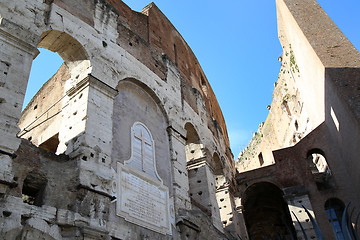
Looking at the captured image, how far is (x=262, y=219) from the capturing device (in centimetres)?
1881

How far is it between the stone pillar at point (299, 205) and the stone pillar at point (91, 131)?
881 cm

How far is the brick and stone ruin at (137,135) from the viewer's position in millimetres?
5891

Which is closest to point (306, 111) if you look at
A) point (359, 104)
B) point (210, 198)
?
A: point (359, 104)

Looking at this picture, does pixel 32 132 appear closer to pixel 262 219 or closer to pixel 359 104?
pixel 359 104

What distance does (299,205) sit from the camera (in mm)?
13570

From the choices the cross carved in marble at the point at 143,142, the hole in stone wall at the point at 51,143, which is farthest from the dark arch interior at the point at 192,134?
the hole in stone wall at the point at 51,143

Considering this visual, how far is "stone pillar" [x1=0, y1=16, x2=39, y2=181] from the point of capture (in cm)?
544

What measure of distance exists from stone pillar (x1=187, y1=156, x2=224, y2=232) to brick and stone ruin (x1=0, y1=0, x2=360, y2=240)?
0.04m

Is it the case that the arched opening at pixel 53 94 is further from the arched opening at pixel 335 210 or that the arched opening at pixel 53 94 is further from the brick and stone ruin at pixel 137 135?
the arched opening at pixel 335 210

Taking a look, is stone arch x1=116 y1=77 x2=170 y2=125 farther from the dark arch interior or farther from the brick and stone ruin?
the dark arch interior

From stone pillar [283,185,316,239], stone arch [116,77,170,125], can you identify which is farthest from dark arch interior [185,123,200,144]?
stone pillar [283,185,316,239]

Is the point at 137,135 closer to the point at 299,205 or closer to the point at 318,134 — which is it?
the point at 299,205

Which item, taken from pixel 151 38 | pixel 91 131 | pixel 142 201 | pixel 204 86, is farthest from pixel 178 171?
pixel 204 86

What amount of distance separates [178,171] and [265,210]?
10.7 m
